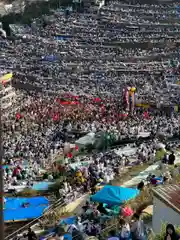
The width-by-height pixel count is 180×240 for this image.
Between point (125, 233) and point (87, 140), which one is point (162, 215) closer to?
point (125, 233)

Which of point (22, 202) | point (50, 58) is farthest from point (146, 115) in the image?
point (50, 58)

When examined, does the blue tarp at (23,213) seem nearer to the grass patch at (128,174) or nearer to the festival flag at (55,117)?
the grass patch at (128,174)

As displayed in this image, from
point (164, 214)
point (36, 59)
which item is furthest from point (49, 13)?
point (164, 214)

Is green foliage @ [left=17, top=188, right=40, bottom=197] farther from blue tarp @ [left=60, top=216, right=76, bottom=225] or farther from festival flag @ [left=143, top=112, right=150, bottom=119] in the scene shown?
festival flag @ [left=143, top=112, right=150, bottom=119]

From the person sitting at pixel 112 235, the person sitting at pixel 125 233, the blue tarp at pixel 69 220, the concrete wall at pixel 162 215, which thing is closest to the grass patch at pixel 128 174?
the blue tarp at pixel 69 220

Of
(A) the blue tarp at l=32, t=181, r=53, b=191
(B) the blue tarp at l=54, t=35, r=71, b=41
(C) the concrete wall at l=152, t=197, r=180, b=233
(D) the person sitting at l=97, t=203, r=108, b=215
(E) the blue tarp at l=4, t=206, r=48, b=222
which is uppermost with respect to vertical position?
(C) the concrete wall at l=152, t=197, r=180, b=233

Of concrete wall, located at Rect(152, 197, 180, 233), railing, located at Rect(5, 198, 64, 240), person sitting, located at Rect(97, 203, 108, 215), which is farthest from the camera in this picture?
person sitting, located at Rect(97, 203, 108, 215)

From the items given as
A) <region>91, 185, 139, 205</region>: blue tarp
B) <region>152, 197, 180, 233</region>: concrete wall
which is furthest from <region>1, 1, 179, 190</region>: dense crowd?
<region>152, 197, 180, 233</region>: concrete wall
